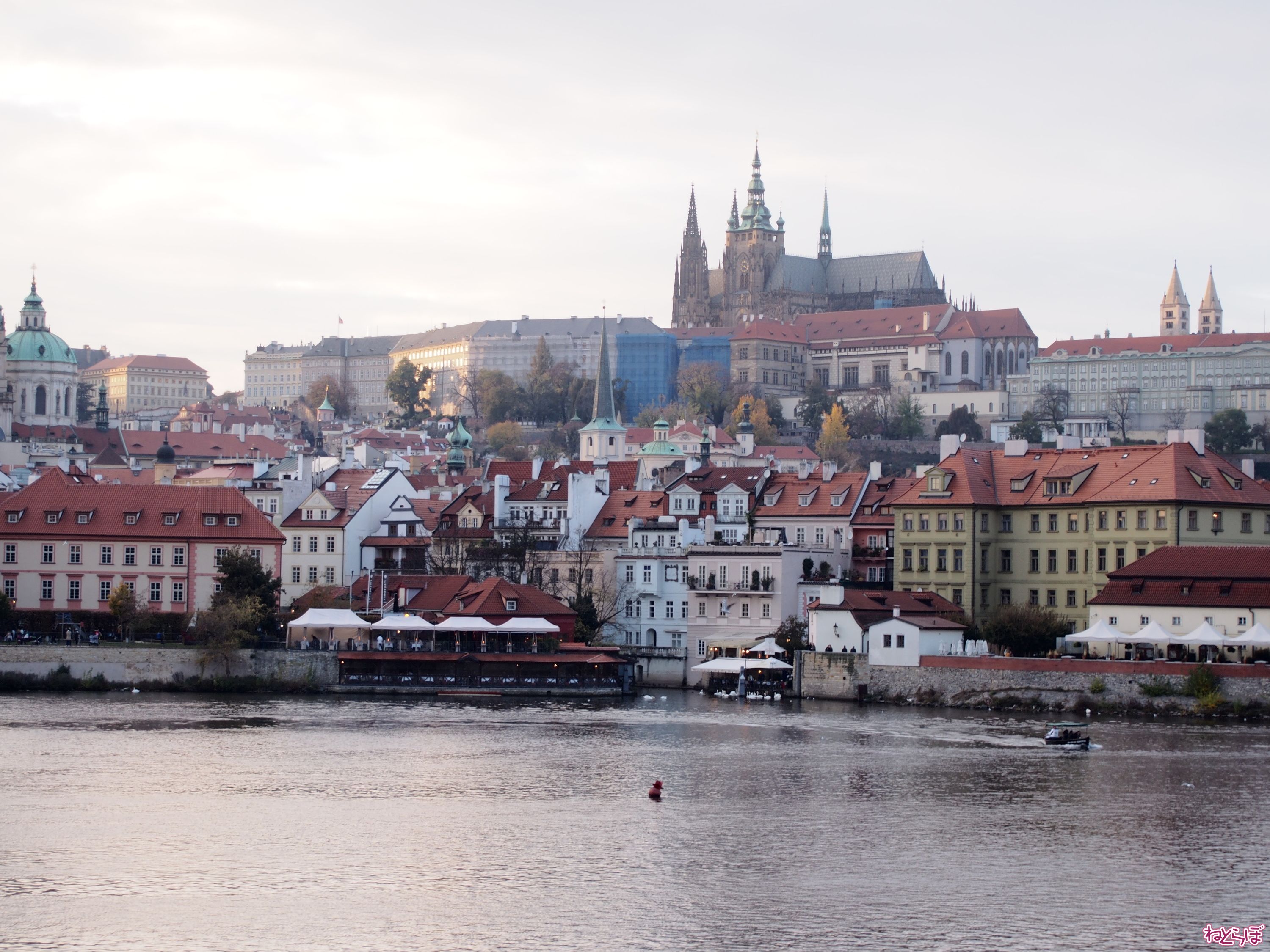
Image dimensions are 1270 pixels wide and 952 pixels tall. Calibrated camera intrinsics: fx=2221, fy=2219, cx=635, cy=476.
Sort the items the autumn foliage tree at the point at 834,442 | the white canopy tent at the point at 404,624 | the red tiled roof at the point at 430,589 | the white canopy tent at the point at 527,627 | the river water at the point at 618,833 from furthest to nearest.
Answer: the autumn foliage tree at the point at 834,442
the red tiled roof at the point at 430,589
the white canopy tent at the point at 404,624
the white canopy tent at the point at 527,627
the river water at the point at 618,833

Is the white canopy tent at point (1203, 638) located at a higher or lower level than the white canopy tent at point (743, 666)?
higher

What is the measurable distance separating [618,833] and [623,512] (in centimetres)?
4475

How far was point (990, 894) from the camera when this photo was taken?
3903 centimetres

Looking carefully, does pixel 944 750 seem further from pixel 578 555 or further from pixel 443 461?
pixel 443 461

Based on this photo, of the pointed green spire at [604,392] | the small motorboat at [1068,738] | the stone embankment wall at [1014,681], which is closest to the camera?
the small motorboat at [1068,738]

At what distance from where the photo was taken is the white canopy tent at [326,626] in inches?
3039

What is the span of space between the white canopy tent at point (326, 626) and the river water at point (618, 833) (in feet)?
35.0

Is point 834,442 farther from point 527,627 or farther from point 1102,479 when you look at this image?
point 527,627

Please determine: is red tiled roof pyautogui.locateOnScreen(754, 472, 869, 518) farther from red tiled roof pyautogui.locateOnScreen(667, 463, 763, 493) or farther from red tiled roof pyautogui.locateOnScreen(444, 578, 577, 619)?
red tiled roof pyautogui.locateOnScreen(444, 578, 577, 619)

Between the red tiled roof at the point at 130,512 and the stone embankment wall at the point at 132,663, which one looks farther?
the red tiled roof at the point at 130,512

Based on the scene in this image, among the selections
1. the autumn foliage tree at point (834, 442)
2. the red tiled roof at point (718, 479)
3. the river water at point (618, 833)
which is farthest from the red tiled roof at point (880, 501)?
the autumn foliage tree at point (834, 442)

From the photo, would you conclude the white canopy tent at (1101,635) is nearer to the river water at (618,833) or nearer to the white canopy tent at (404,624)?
the river water at (618,833)

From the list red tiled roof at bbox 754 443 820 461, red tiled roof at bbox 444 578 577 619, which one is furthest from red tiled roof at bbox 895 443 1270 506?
red tiled roof at bbox 754 443 820 461

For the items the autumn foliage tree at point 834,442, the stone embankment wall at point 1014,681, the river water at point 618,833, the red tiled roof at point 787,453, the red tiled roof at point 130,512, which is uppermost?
the autumn foliage tree at point 834,442
